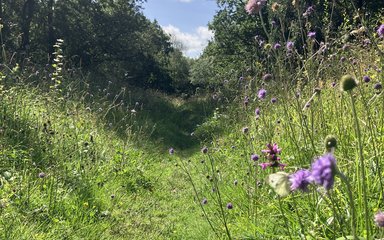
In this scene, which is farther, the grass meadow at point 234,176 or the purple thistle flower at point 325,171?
the grass meadow at point 234,176

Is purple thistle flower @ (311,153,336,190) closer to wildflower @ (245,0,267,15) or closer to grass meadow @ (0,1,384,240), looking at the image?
grass meadow @ (0,1,384,240)

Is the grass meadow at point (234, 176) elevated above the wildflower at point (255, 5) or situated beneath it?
situated beneath

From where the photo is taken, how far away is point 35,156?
4.35 metres

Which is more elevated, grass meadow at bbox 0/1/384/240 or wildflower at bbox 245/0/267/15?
wildflower at bbox 245/0/267/15

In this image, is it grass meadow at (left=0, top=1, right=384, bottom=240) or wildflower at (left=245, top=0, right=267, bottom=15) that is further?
wildflower at (left=245, top=0, right=267, bottom=15)

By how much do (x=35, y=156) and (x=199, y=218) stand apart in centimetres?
198

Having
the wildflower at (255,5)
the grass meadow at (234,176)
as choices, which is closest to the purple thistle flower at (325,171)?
the grass meadow at (234,176)

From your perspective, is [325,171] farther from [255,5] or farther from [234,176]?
[234,176]

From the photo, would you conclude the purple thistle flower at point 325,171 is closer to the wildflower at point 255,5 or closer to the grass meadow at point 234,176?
the grass meadow at point 234,176

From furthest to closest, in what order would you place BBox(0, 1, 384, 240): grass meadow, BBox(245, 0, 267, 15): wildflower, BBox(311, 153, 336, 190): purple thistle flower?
BBox(245, 0, 267, 15): wildflower < BBox(0, 1, 384, 240): grass meadow < BBox(311, 153, 336, 190): purple thistle flower

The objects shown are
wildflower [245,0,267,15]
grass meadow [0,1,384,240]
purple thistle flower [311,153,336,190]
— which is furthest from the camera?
wildflower [245,0,267,15]

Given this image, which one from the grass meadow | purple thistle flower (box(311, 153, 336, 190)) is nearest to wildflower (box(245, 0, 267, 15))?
the grass meadow

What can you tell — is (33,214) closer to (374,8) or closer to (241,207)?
(241,207)

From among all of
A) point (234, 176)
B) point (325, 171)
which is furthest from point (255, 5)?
point (234, 176)
